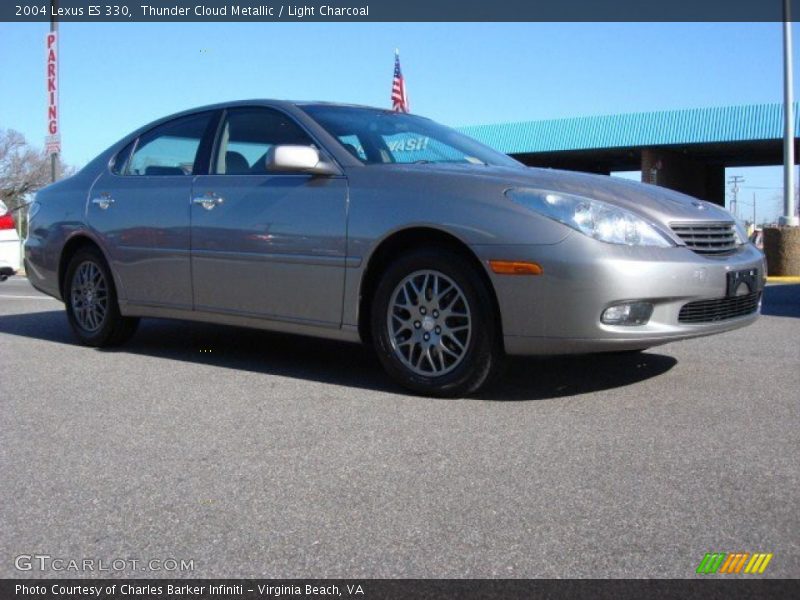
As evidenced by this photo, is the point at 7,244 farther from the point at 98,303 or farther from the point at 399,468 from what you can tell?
the point at 399,468

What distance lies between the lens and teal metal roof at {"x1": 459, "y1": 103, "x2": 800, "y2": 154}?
26.5 meters

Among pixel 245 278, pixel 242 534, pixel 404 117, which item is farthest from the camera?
pixel 404 117

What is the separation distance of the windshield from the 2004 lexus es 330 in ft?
0.06

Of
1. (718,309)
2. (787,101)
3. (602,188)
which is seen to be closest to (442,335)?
(602,188)

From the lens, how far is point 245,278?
17.1 feet

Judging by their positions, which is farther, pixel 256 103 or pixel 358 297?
pixel 256 103

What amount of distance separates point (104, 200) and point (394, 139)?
214 cm

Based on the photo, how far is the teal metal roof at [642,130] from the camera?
26.5 m

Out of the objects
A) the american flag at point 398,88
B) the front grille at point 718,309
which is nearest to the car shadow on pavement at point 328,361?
the front grille at point 718,309

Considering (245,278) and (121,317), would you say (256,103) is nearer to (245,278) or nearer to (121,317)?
(245,278)

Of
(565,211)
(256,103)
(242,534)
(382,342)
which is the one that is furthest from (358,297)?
(242,534)

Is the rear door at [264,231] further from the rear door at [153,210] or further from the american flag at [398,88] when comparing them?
the american flag at [398,88]

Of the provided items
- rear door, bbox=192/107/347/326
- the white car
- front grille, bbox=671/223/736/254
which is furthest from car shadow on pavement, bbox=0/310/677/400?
the white car
